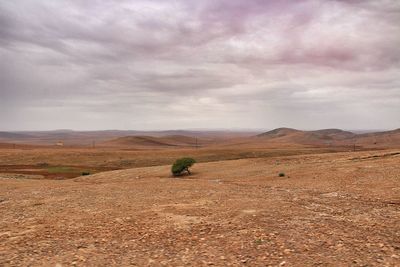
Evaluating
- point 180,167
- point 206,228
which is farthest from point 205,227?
point 180,167

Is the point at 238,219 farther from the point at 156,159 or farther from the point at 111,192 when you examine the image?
the point at 156,159

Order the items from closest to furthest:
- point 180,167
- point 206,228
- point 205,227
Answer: point 206,228, point 205,227, point 180,167

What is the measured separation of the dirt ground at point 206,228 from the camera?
9.91 m

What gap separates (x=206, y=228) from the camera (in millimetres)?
12812

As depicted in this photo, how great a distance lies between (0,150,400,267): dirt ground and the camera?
9914 mm

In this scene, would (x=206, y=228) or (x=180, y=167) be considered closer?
(x=206, y=228)

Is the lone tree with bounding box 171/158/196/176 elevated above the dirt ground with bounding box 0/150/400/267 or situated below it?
below

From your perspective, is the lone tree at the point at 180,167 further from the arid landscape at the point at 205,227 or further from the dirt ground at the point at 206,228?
the dirt ground at the point at 206,228

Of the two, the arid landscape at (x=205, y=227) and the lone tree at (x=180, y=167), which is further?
the lone tree at (x=180, y=167)

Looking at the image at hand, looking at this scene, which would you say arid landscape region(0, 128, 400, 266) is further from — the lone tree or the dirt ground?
the lone tree

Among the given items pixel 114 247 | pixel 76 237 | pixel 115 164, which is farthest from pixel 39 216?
pixel 115 164

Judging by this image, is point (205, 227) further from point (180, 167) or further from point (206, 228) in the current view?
point (180, 167)

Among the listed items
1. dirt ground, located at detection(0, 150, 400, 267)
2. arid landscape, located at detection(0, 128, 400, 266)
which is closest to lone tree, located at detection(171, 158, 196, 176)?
arid landscape, located at detection(0, 128, 400, 266)

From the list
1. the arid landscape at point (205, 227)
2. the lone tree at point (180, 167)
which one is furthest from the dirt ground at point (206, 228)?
the lone tree at point (180, 167)
